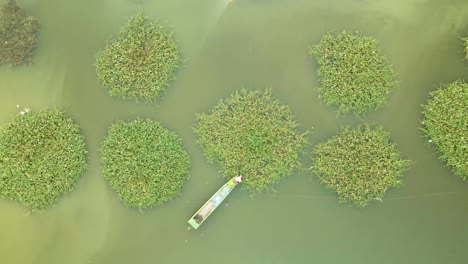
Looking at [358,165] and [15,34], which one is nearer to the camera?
[358,165]

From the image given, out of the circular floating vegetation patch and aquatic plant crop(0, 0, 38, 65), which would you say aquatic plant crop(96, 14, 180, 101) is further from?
aquatic plant crop(0, 0, 38, 65)

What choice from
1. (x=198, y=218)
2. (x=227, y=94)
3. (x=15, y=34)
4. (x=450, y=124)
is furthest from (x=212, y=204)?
(x=15, y=34)

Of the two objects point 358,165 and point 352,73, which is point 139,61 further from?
point 358,165

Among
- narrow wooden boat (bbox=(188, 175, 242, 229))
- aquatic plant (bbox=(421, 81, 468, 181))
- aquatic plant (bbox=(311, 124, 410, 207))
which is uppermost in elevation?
aquatic plant (bbox=(421, 81, 468, 181))

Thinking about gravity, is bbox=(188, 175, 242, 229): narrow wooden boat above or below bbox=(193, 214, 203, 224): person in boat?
above

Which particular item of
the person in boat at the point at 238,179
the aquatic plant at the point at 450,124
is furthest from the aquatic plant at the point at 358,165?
the person in boat at the point at 238,179

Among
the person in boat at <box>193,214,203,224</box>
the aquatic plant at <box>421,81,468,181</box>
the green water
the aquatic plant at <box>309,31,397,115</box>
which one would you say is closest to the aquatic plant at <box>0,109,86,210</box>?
the green water
